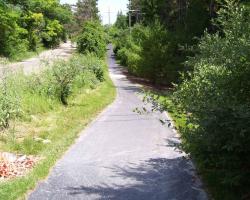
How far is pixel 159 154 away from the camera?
34.6ft

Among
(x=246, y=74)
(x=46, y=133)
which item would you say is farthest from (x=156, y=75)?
(x=246, y=74)

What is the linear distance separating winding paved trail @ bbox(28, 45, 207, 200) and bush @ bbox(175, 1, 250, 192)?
989 mm

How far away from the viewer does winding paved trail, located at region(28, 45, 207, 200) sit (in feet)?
24.5

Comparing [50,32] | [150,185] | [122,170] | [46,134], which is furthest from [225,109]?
[50,32]

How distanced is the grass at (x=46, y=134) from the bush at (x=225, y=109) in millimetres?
2895

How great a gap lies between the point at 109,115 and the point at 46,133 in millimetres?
5145

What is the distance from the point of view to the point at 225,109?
→ 548 centimetres

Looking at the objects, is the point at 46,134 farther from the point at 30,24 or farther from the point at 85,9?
the point at 85,9

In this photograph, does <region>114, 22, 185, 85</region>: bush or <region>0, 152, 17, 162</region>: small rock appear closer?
<region>0, 152, 17, 162</region>: small rock

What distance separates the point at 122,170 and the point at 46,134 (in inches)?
155

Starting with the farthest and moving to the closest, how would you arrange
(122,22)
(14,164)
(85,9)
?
(122,22)
(85,9)
(14,164)

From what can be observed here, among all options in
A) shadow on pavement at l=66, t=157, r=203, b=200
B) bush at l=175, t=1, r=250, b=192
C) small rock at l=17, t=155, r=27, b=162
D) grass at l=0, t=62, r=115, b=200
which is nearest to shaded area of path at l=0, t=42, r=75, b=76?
grass at l=0, t=62, r=115, b=200

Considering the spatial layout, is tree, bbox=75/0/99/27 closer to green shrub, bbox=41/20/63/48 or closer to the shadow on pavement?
green shrub, bbox=41/20/63/48

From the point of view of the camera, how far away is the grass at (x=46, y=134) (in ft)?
25.3
